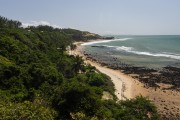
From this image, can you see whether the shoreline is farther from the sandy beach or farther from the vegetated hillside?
the vegetated hillside

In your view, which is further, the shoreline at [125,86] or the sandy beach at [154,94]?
the shoreline at [125,86]

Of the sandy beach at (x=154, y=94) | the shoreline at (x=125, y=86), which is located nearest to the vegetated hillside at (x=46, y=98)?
the shoreline at (x=125, y=86)

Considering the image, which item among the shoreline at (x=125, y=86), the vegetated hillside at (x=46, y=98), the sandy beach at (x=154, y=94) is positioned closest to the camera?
the vegetated hillside at (x=46, y=98)

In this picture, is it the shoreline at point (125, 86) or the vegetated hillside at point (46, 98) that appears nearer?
the vegetated hillside at point (46, 98)

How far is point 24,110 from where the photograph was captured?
1544cm

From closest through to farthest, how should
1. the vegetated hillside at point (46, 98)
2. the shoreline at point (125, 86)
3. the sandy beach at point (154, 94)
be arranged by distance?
the vegetated hillside at point (46, 98)
the sandy beach at point (154, 94)
the shoreline at point (125, 86)

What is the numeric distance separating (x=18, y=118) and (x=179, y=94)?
38.6 m

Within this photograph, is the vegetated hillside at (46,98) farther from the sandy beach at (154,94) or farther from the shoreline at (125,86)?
the sandy beach at (154,94)

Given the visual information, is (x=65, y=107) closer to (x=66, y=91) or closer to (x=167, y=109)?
(x=66, y=91)

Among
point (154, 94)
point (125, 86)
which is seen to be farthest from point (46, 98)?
point (125, 86)

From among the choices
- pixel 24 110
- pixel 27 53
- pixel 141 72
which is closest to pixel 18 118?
pixel 24 110

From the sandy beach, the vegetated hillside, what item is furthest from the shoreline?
the vegetated hillside

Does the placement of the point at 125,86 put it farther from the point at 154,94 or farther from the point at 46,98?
the point at 46,98

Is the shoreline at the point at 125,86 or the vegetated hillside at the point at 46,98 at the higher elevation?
the vegetated hillside at the point at 46,98
